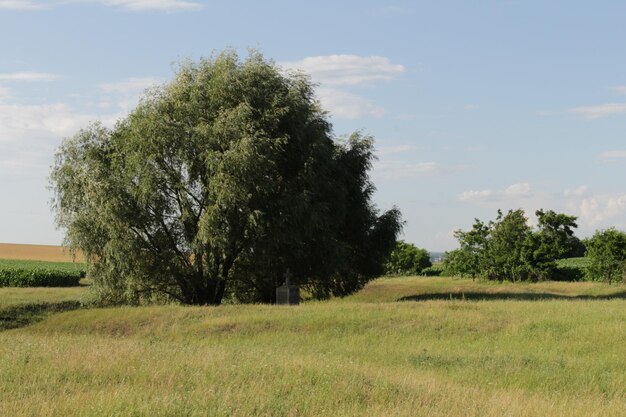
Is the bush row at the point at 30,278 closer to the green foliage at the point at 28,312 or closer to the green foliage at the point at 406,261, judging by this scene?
the green foliage at the point at 28,312

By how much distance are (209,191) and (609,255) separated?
44.8 m

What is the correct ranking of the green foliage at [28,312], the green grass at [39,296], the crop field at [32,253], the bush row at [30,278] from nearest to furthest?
the green foliage at [28,312]
the green grass at [39,296]
the bush row at [30,278]
the crop field at [32,253]

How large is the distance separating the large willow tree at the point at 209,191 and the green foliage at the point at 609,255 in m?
35.7

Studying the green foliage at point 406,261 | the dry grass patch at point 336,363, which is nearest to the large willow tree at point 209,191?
the dry grass patch at point 336,363

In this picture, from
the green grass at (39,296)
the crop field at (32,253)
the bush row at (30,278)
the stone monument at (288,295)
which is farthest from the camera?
the crop field at (32,253)

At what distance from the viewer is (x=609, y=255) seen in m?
66.8

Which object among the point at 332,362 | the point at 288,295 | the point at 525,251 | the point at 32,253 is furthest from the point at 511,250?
the point at 32,253

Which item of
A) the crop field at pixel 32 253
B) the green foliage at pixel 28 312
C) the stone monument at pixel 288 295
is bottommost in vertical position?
the green foliage at pixel 28 312

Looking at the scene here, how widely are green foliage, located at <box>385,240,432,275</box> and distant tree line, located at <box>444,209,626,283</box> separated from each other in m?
20.5

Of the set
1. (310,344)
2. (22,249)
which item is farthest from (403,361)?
(22,249)

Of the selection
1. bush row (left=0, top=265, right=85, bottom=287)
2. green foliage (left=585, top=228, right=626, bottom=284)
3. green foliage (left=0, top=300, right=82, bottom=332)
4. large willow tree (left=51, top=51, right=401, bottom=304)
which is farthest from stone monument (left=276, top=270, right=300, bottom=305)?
green foliage (left=585, top=228, right=626, bottom=284)

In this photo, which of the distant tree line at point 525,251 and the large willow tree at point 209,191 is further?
the distant tree line at point 525,251

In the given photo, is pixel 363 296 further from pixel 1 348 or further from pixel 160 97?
pixel 1 348

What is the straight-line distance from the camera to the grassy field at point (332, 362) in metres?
11.6
